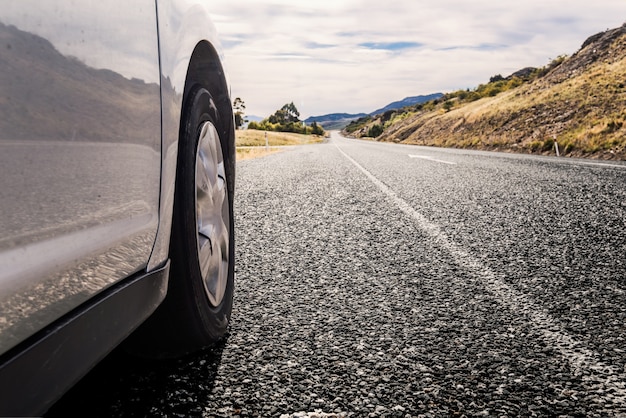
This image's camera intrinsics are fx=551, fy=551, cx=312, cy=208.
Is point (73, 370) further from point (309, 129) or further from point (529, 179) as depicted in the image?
point (309, 129)

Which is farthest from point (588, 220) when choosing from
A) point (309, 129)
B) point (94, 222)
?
point (309, 129)

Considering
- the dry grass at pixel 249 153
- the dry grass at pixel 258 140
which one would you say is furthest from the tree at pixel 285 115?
the dry grass at pixel 249 153

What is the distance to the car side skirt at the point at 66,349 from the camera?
2.95ft

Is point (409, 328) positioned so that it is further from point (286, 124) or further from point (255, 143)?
point (286, 124)

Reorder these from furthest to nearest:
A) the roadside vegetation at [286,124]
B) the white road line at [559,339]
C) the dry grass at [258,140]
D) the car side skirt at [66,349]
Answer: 1. the roadside vegetation at [286,124]
2. the dry grass at [258,140]
3. the white road line at [559,339]
4. the car side skirt at [66,349]

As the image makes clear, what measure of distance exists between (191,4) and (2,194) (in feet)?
4.14

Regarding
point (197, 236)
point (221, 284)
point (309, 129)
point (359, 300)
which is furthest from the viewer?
point (309, 129)

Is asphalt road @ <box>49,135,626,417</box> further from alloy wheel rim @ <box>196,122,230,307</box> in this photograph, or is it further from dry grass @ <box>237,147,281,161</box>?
Result: dry grass @ <box>237,147,281,161</box>

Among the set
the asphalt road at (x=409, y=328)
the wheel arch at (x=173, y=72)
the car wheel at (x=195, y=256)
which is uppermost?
the wheel arch at (x=173, y=72)

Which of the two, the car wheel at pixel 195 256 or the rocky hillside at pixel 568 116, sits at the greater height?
the rocky hillside at pixel 568 116

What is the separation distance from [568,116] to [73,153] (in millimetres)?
27044

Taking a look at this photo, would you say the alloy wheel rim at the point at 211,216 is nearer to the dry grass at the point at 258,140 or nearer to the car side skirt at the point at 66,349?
the car side skirt at the point at 66,349

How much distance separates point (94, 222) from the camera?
1.22m

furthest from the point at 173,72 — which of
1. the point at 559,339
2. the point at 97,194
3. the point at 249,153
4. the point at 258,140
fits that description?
the point at 258,140
